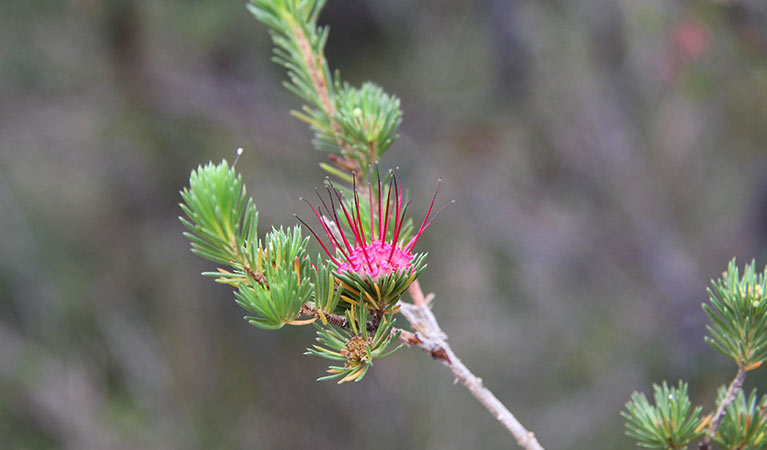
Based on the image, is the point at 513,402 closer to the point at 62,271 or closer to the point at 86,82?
the point at 62,271

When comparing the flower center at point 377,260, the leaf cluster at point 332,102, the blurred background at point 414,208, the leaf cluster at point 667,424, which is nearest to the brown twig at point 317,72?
the leaf cluster at point 332,102

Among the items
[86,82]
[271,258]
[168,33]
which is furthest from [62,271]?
[271,258]

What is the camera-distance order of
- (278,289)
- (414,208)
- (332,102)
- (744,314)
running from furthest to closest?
1. (414,208)
2. (332,102)
3. (744,314)
4. (278,289)

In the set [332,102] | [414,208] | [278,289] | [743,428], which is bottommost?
[743,428]

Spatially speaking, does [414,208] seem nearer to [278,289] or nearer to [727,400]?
[727,400]

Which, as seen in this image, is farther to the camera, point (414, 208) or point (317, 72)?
point (414, 208)

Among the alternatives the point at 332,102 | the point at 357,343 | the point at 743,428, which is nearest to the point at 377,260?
the point at 357,343

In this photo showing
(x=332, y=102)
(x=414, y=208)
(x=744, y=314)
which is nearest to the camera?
(x=744, y=314)

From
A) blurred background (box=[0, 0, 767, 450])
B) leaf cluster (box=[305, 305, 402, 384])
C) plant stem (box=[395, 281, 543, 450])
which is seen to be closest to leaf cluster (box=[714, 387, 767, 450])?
plant stem (box=[395, 281, 543, 450])
